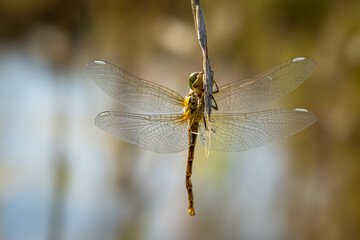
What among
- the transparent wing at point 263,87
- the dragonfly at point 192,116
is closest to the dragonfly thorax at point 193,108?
the dragonfly at point 192,116

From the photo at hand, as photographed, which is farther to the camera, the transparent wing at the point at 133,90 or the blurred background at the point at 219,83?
the blurred background at the point at 219,83

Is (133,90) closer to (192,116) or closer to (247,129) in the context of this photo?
(192,116)

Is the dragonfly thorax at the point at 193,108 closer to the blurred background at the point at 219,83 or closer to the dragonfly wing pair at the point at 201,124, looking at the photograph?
the dragonfly wing pair at the point at 201,124

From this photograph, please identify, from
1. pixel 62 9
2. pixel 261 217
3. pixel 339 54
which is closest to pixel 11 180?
pixel 62 9

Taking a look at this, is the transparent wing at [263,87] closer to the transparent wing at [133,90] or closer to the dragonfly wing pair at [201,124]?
the dragonfly wing pair at [201,124]

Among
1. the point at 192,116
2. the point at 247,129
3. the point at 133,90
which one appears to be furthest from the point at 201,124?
the point at 133,90

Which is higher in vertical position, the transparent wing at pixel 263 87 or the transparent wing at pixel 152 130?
the transparent wing at pixel 263 87

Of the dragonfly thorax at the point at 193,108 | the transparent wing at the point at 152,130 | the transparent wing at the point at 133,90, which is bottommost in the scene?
the transparent wing at the point at 152,130

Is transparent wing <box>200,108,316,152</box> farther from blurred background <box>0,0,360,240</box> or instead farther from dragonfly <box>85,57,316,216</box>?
blurred background <box>0,0,360,240</box>
